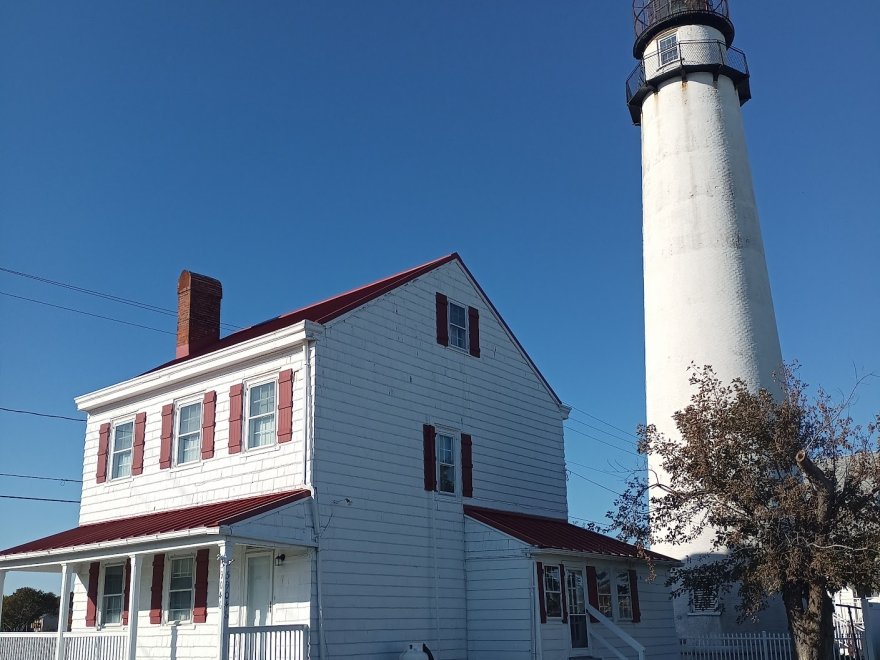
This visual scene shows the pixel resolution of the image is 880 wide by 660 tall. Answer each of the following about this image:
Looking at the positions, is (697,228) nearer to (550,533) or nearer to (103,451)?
(550,533)

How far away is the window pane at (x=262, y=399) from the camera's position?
17891mm

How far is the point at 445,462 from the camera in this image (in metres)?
20.1

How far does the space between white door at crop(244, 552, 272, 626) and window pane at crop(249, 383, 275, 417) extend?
282 centimetres

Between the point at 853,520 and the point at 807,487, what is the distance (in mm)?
1002

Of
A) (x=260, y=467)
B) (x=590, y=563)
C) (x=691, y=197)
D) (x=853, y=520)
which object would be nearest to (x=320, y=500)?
(x=260, y=467)

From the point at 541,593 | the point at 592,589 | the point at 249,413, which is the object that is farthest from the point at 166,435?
the point at 592,589

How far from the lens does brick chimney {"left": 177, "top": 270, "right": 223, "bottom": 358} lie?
74.0 ft

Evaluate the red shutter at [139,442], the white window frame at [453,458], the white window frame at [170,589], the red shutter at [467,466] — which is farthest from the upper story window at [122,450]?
the red shutter at [467,466]

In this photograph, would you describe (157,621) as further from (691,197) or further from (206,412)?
(691,197)

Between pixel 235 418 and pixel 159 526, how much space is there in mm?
2655

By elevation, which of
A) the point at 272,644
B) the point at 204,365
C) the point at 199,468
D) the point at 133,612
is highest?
the point at 204,365

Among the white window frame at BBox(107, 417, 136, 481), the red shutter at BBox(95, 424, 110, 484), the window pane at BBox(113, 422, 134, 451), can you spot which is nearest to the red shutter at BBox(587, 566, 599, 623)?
the white window frame at BBox(107, 417, 136, 481)

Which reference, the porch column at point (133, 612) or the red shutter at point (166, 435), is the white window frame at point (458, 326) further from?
the porch column at point (133, 612)

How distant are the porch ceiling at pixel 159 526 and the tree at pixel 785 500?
25.1ft
